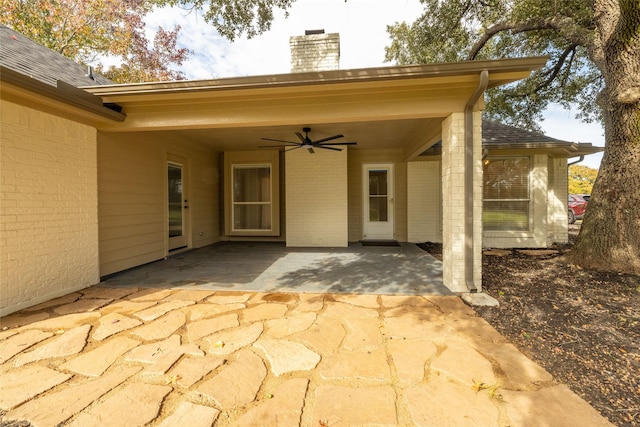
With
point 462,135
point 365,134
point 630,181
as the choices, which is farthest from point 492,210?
point 462,135

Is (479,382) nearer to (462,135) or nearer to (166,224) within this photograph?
(462,135)

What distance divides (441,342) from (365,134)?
4.46 meters

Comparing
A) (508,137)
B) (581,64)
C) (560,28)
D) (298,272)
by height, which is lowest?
(298,272)

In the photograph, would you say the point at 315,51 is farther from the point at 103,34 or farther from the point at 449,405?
the point at 103,34

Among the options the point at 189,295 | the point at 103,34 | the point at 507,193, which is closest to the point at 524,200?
the point at 507,193

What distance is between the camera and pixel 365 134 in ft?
18.7

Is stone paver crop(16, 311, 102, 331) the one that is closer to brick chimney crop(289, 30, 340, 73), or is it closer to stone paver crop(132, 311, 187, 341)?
stone paver crop(132, 311, 187, 341)

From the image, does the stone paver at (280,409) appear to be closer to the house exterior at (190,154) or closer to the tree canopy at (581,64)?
the house exterior at (190,154)

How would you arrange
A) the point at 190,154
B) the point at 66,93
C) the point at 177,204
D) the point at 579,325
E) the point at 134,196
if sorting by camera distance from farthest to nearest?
1. the point at 190,154
2. the point at 177,204
3. the point at 134,196
4. the point at 66,93
5. the point at 579,325

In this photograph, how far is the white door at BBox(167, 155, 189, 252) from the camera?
224 inches

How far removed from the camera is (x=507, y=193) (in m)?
6.40

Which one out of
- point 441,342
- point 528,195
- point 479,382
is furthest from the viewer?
point 528,195

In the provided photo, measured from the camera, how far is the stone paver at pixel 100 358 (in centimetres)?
188

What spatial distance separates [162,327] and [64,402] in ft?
2.99
